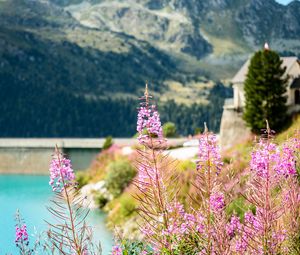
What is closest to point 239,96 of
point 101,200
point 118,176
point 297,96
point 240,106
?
point 240,106

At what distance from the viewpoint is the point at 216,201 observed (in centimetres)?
909

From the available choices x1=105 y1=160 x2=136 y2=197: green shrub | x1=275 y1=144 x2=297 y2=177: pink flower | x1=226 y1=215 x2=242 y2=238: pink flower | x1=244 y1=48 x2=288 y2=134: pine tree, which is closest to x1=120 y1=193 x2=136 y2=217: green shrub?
x1=105 y1=160 x2=136 y2=197: green shrub

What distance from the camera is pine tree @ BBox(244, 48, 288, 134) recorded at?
55812 mm

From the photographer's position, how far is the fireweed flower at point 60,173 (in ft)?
26.6

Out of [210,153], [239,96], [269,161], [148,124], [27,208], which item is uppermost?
[239,96]

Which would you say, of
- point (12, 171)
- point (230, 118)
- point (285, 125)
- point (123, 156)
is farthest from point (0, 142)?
point (285, 125)

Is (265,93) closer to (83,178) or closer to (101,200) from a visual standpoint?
(101,200)

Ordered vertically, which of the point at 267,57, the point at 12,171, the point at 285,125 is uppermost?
the point at 267,57

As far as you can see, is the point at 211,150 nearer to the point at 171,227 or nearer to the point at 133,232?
the point at 171,227

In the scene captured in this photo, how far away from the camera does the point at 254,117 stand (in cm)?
5662

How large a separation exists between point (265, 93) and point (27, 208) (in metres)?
22.4

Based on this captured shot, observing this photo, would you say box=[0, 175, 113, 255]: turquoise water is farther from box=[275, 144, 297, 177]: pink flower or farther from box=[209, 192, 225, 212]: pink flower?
box=[209, 192, 225, 212]: pink flower

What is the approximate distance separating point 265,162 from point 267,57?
1931 inches

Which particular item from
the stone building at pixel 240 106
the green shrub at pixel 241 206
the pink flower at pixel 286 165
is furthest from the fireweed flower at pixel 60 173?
the stone building at pixel 240 106
